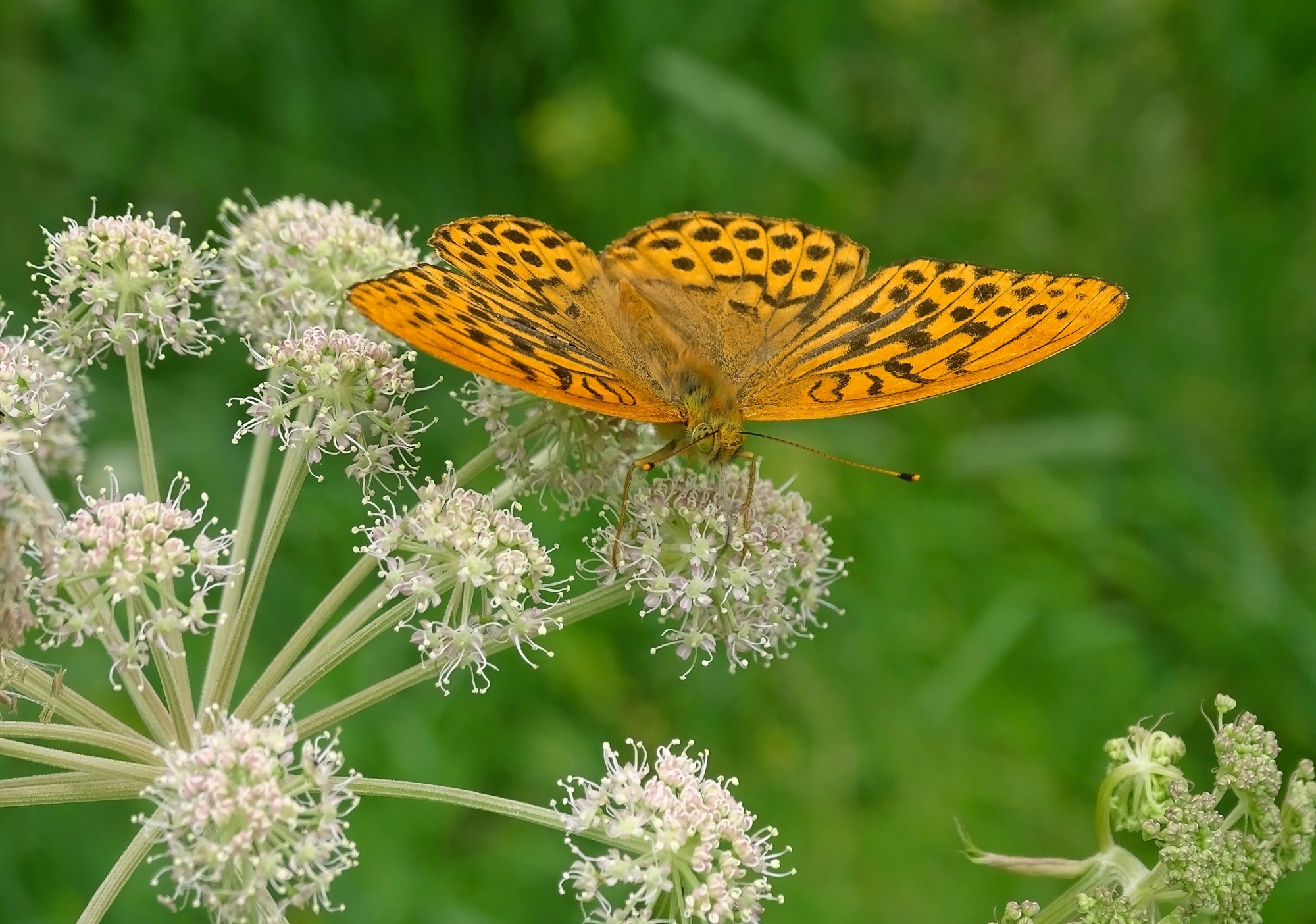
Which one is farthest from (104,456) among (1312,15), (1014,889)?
(1312,15)

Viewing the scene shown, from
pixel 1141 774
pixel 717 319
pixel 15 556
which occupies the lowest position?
pixel 1141 774

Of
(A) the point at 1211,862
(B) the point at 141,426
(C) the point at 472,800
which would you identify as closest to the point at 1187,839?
(A) the point at 1211,862

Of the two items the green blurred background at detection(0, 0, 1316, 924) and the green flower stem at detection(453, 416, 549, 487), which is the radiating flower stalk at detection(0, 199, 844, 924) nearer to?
the green flower stem at detection(453, 416, 549, 487)

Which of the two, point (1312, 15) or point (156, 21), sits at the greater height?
point (156, 21)

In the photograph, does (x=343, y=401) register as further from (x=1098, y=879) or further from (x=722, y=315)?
(x=1098, y=879)

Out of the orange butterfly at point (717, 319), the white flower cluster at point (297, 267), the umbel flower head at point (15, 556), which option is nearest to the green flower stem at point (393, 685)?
the orange butterfly at point (717, 319)

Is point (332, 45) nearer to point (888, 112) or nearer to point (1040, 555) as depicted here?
point (888, 112)
